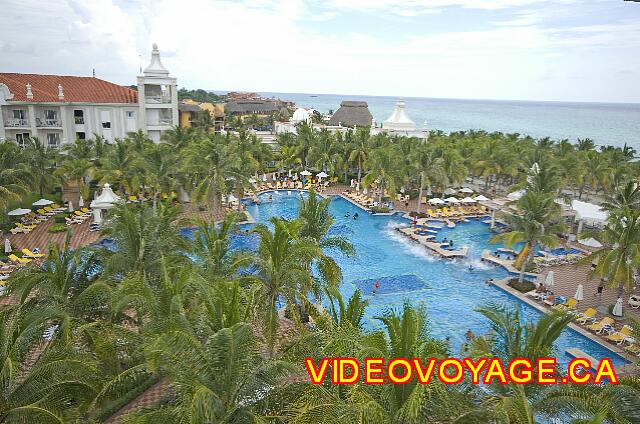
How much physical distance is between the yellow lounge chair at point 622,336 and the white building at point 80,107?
39.4m

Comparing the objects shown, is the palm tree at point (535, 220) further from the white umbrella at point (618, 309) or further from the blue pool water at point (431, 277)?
the white umbrella at point (618, 309)

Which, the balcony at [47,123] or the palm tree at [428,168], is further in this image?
the balcony at [47,123]

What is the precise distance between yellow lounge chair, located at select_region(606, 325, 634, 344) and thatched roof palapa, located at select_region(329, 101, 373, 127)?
59.7 metres

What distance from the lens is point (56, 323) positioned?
11.2 metres

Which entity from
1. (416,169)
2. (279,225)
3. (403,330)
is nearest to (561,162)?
(416,169)

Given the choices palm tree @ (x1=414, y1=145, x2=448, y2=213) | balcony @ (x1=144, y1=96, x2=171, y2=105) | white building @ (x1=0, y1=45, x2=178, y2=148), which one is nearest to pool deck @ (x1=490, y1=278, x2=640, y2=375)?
palm tree @ (x1=414, y1=145, x2=448, y2=213)

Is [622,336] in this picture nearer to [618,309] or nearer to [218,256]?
[618,309]

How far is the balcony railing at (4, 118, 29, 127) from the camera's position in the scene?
125 feet

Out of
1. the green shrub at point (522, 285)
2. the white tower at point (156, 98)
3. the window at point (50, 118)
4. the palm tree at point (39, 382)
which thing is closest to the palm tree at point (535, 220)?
the green shrub at point (522, 285)

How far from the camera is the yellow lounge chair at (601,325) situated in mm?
16750

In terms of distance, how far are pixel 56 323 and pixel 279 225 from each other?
5.96m

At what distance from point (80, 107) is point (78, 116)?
868 millimetres

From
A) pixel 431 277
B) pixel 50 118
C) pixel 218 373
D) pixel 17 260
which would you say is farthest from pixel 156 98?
pixel 218 373

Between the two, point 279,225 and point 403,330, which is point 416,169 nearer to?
point 279,225
